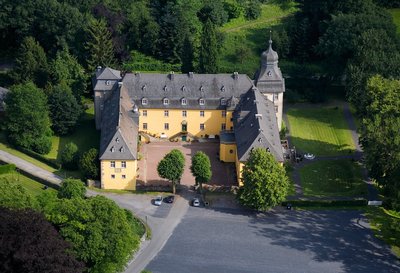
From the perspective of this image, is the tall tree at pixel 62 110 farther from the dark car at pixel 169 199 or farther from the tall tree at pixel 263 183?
Answer: the tall tree at pixel 263 183

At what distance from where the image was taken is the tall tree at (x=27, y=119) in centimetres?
12106

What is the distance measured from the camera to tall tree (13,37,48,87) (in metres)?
140

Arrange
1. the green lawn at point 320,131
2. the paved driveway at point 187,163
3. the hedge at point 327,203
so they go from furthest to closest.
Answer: the green lawn at point 320,131 → the paved driveway at point 187,163 → the hedge at point 327,203

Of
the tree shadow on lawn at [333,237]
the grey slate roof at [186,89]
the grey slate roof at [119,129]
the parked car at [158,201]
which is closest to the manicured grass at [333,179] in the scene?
the tree shadow on lawn at [333,237]

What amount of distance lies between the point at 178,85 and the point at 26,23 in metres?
42.3

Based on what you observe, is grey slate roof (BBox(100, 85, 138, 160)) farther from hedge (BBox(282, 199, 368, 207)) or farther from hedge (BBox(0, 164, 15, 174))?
hedge (BBox(282, 199, 368, 207))

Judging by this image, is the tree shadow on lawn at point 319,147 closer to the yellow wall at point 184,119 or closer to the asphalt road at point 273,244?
the yellow wall at point 184,119

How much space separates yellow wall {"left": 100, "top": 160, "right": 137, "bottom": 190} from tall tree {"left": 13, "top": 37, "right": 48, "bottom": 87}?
34945 millimetres

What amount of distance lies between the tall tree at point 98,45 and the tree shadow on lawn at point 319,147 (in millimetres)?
38597

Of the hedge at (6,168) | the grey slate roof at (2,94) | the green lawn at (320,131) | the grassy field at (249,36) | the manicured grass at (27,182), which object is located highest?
the grassy field at (249,36)

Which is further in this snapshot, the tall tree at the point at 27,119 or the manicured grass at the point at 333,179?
the tall tree at the point at 27,119

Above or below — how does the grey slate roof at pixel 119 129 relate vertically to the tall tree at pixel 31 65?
below

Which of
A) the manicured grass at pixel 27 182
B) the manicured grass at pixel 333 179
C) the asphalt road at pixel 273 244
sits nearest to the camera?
the asphalt road at pixel 273 244

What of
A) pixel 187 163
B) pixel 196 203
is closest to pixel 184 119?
pixel 187 163
